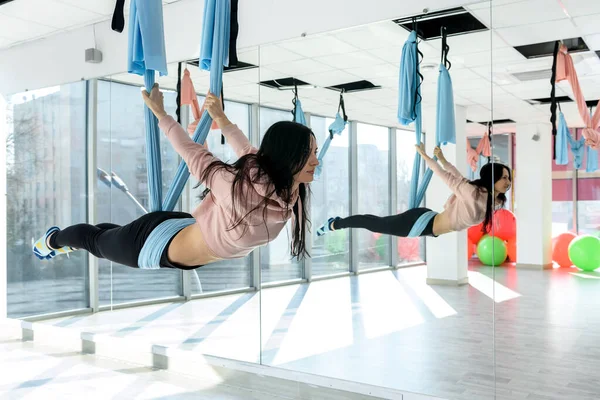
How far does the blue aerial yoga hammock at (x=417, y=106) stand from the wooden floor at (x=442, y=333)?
1.67ft

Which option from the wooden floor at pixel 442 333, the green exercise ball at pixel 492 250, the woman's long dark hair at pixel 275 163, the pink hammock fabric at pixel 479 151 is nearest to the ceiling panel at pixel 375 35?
the pink hammock fabric at pixel 479 151

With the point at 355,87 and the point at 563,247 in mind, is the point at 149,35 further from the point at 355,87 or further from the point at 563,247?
the point at 563,247

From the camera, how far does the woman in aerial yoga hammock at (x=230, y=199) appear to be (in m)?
2.56

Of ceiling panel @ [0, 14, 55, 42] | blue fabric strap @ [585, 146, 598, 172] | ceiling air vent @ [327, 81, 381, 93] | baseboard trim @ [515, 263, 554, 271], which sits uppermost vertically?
ceiling panel @ [0, 14, 55, 42]

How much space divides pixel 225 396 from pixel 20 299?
3.28 metres

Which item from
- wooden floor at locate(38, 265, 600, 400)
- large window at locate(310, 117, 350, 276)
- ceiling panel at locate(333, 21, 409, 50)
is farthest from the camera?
large window at locate(310, 117, 350, 276)

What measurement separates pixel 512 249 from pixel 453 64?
1.25m

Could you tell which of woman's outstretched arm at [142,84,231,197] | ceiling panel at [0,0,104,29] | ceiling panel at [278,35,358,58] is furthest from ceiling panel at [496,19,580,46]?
ceiling panel at [0,0,104,29]

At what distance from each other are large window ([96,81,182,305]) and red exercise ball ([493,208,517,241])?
3270mm

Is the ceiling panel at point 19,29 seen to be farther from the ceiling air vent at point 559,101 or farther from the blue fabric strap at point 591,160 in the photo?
the blue fabric strap at point 591,160

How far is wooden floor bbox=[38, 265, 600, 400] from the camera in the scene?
3.71 meters

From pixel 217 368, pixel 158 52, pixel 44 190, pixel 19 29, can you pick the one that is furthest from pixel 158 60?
pixel 44 190

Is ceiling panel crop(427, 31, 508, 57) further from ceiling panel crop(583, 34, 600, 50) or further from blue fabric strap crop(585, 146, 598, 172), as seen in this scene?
blue fabric strap crop(585, 146, 598, 172)

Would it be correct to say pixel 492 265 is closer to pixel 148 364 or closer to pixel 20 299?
pixel 148 364
